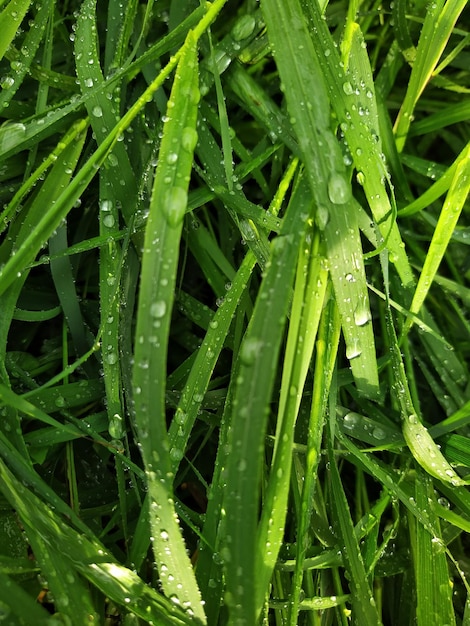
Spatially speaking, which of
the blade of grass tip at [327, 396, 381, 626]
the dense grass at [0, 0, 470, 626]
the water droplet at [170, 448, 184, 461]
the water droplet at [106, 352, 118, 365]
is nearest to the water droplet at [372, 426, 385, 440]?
the dense grass at [0, 0, 470, 626]

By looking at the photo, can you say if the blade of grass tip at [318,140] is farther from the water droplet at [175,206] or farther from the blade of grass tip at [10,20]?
the blade of grass tip at [10,20]

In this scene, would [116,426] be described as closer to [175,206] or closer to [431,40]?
[175,206]

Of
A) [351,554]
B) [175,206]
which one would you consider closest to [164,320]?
[175,206]

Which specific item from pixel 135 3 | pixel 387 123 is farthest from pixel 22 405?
pixel 387 123

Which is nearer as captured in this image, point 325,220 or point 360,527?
point 325,220

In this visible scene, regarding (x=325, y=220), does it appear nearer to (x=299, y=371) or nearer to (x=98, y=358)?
(x=299, y=371)

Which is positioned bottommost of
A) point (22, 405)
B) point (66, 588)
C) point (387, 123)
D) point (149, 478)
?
point (66, 588)
